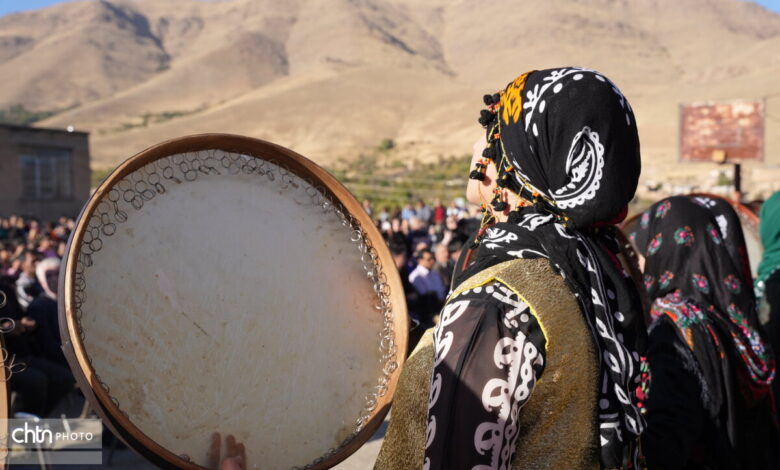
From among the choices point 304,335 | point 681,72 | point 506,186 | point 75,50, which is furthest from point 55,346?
point 75,50

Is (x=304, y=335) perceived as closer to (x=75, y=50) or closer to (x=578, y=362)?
(x=578, y=362)

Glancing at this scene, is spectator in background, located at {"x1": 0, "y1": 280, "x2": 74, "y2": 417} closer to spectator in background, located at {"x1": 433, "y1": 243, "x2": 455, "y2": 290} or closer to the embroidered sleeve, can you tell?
spectator in background, located at {"x1": 433, "y1": 243, "x2": 455, "y2": 290}

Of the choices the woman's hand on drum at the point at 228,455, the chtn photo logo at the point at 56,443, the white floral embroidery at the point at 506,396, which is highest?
the white floral embroidery at the point at 506,396

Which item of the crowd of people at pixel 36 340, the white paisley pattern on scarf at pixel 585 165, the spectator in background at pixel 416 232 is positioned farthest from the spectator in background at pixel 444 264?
the white paisley pattern on scarf at pixel 585 165

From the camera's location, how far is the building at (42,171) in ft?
74.7

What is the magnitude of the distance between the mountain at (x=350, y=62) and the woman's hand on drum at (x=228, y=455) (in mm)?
44068

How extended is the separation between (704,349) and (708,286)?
0.96 ft

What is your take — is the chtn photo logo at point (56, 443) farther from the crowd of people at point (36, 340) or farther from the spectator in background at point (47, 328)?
the spectator in background at point (47, 328)

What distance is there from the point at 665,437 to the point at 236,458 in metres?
1.13

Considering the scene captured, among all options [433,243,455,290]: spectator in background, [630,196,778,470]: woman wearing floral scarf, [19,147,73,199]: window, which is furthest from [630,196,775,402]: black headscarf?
[19,147,73,199]: window

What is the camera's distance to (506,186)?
141cm

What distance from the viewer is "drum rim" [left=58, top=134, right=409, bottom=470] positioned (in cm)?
125

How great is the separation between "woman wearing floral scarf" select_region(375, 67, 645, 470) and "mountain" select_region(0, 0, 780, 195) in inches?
1728

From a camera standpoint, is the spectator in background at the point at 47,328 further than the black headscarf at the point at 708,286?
Yes
